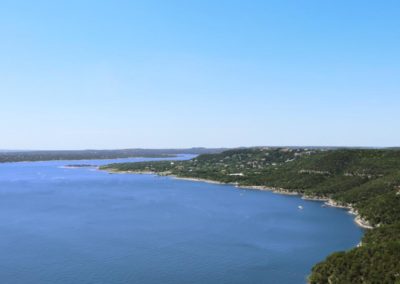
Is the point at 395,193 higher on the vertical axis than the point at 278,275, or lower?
higher

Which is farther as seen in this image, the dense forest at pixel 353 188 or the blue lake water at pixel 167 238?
the blue lake water at pixel 167 238

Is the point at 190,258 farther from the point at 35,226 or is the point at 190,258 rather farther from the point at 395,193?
the point at 395,193

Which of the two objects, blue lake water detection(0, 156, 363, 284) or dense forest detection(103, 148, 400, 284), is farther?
blue lake water detection(0, 156, 363, 284)

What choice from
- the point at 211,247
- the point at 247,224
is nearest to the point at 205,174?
the point at 247,224

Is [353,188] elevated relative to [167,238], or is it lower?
elevated

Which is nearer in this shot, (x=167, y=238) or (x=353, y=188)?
(x=167, y=238)
